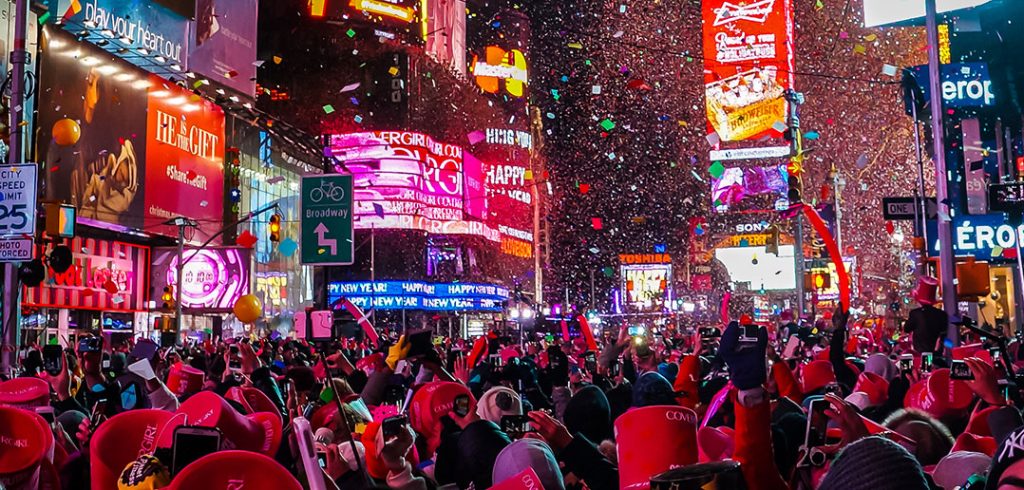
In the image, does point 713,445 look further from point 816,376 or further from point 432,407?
point 816,376

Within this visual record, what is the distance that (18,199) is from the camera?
14.0 metres

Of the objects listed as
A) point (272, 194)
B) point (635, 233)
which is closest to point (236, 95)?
point (272, 194)

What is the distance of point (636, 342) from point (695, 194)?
400ft

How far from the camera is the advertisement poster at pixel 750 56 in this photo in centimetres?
6494

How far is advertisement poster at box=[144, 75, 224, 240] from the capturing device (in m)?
37.3

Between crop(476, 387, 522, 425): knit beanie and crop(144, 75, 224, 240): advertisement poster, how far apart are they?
108 ft

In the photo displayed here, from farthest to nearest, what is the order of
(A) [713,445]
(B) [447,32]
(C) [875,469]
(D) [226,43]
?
(B) [447,32] < (D) [226,43] < (A) [713,445] < (C) [875,469]

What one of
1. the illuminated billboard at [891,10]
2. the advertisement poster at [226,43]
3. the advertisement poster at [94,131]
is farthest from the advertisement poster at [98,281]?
the illuminated billboard at [891,10]

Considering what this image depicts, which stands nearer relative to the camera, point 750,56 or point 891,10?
point 891,10

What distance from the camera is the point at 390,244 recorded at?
70.9m

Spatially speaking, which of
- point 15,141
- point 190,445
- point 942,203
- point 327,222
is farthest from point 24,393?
point 942,203

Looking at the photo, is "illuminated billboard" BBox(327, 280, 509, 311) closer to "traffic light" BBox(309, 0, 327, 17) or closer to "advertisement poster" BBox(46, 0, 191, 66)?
"traffic light" BBox(309, 0, 327, 17)

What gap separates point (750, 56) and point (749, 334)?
209ft

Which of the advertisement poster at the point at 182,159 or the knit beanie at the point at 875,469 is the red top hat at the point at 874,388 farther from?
the advertisement poster at the point at 182,159
